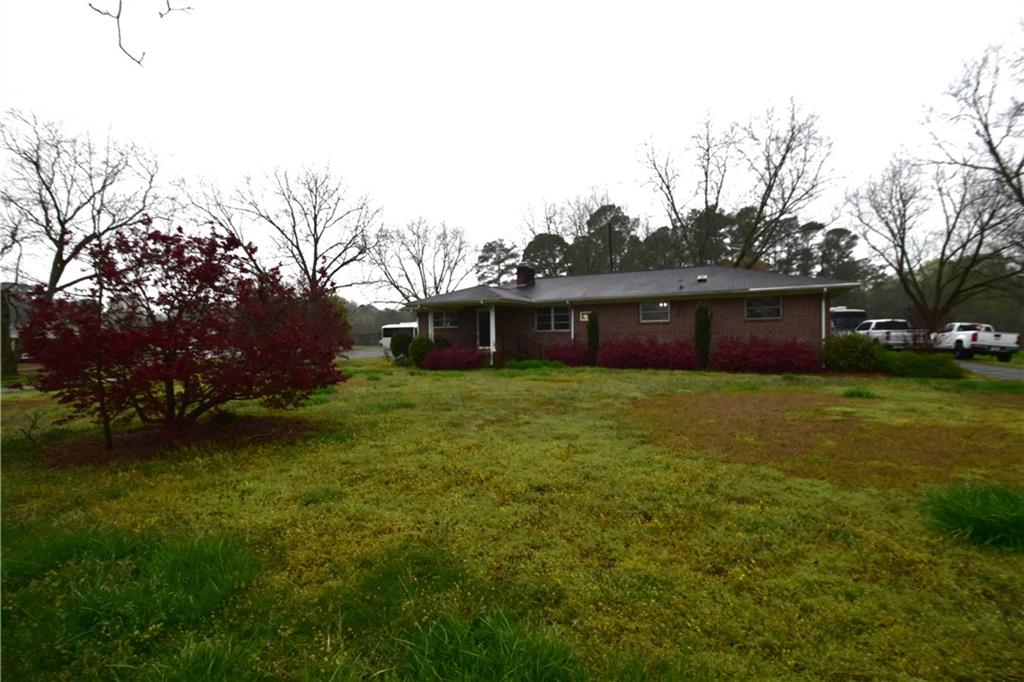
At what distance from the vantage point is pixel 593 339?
18750mm

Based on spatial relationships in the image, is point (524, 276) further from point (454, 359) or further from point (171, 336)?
point (171, 336)

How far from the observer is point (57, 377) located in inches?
195

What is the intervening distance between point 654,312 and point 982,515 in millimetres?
15745

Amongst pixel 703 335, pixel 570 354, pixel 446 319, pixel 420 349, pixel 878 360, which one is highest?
pixel 446 319

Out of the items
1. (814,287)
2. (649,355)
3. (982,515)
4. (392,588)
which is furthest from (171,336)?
(814,287)

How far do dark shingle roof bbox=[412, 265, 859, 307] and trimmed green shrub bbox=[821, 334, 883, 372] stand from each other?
1813 mm

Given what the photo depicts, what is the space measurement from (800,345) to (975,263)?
19.4 meters

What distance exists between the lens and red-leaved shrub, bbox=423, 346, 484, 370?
59.3ft

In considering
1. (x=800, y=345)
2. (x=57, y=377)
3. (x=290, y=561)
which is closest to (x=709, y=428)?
(x=290, y=561)

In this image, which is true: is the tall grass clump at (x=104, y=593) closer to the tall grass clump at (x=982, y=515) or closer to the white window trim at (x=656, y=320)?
the tall grass clump at (x=982, y=515)

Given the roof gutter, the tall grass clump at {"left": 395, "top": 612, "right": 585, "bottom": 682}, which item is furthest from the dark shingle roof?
the tall grass clump at {"left": 395, "top": 612, "right": 585, "bottom": 682}

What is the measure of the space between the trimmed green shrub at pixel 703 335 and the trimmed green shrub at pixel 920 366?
5019mm

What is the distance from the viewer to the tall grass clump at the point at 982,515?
300cm

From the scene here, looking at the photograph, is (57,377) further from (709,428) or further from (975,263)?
(975,263)
